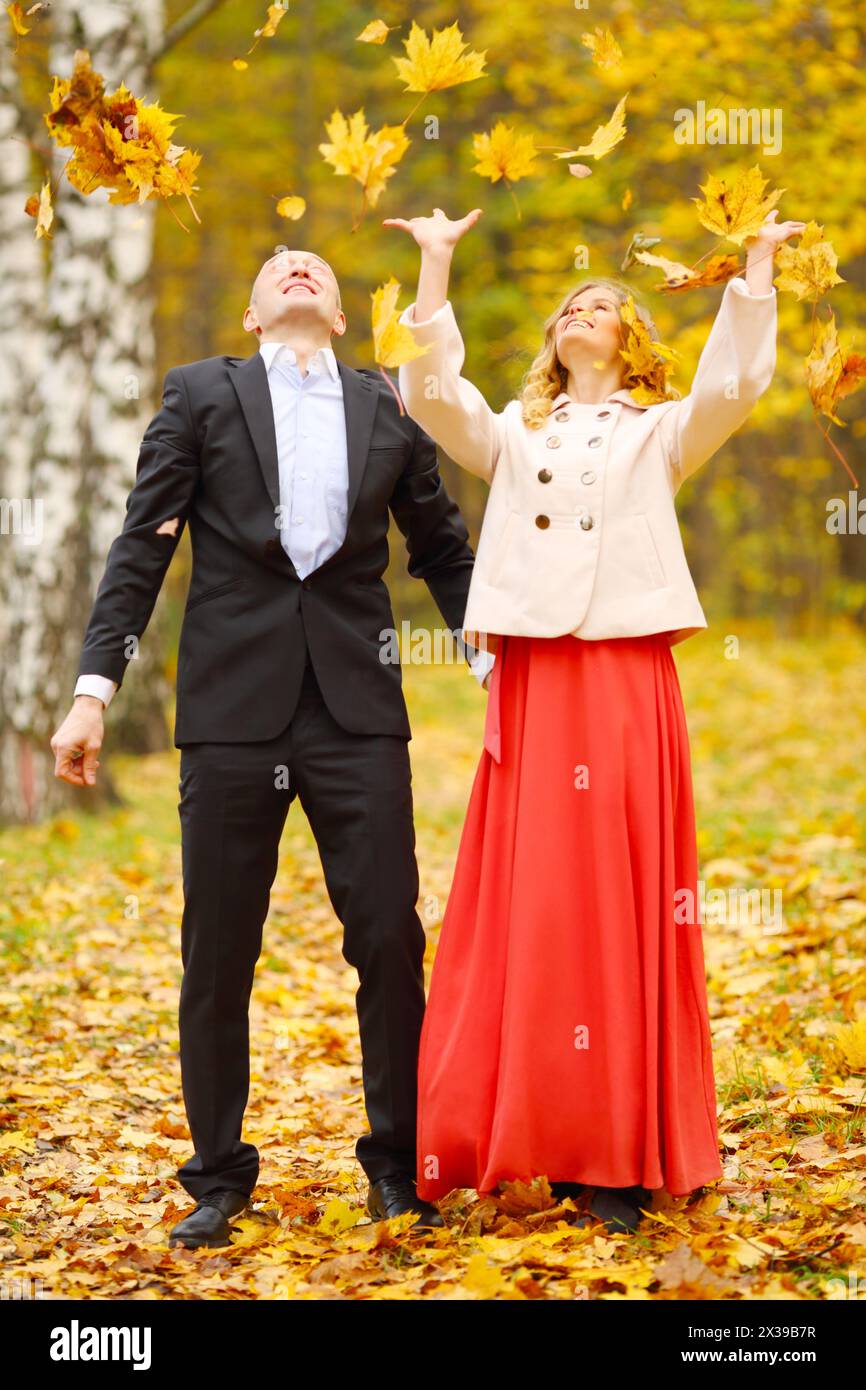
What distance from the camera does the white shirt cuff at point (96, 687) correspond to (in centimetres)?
354

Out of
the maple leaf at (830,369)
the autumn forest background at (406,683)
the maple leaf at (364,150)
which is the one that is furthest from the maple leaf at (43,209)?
the maple leaf at (830,369)

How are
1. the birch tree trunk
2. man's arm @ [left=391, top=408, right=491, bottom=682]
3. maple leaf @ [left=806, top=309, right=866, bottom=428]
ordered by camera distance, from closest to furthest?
maple leaf @ [left=806, top=309, right=866, bottom=428] → man's arm @ [left=391, top=408, right=491, bottom=682] → the birch tree trunk

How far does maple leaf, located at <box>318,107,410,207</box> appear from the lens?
123 inches

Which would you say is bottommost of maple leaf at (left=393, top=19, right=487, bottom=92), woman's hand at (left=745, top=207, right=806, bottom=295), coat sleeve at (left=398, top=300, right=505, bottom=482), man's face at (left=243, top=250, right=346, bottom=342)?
coat sleeve at (left=398, top=300, right=505, bottom=482)

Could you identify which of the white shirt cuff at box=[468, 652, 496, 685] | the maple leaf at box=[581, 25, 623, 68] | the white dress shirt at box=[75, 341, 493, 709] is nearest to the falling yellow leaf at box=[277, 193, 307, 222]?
the white dress shirt at box=[75, 341, 493, 709]

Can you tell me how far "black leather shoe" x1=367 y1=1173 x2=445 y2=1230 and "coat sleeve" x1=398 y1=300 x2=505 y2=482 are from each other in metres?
1.73

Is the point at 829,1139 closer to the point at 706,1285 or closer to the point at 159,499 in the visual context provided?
the point at 706,1285

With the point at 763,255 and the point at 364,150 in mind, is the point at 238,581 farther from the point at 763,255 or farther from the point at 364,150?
the point at 763,255

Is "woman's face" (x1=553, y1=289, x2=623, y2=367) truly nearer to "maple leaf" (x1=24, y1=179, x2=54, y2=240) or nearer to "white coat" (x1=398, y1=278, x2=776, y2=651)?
"white coat" (x1=398, y1=278, x2=776, y2=651)

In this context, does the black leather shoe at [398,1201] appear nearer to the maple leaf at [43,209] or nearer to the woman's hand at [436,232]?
the woman's hand at [436,232]

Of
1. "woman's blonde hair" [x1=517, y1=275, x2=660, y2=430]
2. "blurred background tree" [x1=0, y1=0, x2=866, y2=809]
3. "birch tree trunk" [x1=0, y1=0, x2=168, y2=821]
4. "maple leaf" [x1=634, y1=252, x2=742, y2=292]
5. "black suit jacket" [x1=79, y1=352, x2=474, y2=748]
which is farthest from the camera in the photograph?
"blurred background tree" [x1=0, y1=0, x2=866, y2=809]

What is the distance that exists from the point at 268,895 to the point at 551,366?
5.00 feet

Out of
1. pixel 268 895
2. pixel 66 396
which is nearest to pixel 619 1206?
pixel 268 895

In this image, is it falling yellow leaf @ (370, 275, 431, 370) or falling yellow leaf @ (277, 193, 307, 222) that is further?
falling yellow leaf @ (277, 193, 307, 222)
